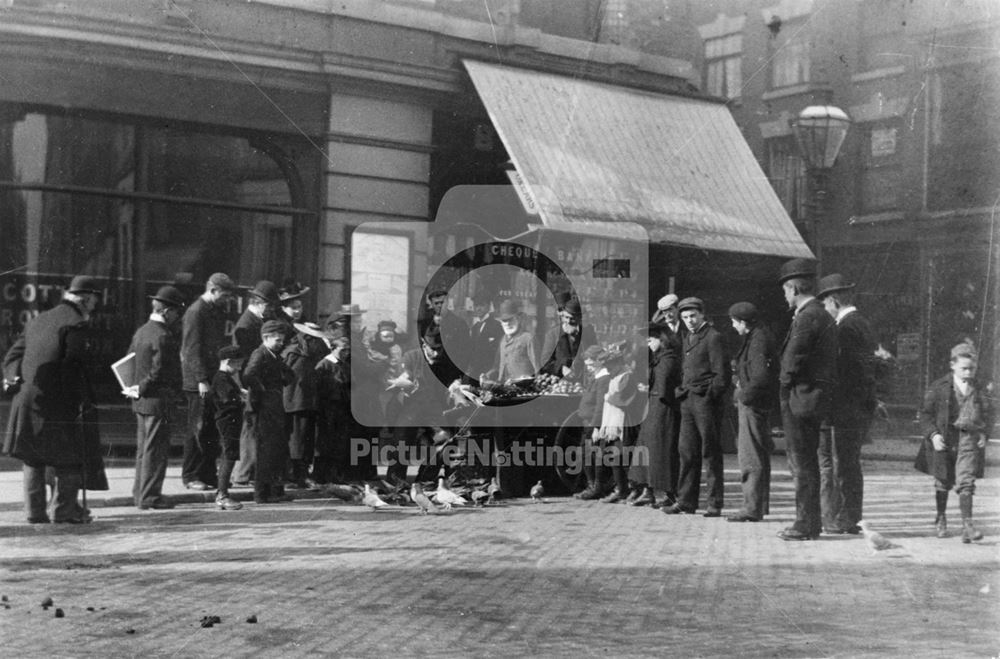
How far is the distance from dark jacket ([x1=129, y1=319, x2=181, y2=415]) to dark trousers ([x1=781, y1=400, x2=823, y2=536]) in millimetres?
5299

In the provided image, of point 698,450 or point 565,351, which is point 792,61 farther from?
point 698,450

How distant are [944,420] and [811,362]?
1061 millimetres

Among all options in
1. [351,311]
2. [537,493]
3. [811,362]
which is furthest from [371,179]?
[811,362]

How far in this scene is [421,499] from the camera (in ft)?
34.6

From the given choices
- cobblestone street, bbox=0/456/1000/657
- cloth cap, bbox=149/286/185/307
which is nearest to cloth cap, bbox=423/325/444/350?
cobblestone street, bbox=0/456/1000/657

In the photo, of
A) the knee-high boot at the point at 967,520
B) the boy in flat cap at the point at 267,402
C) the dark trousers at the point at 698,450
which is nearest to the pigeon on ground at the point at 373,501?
the boy in flat cap at the point at 267,402

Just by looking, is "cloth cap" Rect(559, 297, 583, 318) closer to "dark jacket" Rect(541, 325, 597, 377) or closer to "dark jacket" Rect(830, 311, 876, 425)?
"dark jacket" Rect(541, 325, 597, 377)

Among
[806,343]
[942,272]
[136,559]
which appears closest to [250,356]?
[136,559]

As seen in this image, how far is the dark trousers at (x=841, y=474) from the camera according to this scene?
9297 millimetres

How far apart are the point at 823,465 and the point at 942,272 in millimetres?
4146

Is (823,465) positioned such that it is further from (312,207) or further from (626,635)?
(312,207)

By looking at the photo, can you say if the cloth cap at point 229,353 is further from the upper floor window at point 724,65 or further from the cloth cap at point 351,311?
the upper floor window at point 724,65

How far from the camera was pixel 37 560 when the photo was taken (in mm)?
7562

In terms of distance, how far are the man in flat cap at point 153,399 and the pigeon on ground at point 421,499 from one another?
7.18 ft
